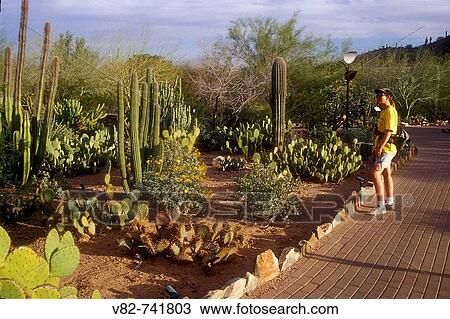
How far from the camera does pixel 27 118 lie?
6777 millimetres

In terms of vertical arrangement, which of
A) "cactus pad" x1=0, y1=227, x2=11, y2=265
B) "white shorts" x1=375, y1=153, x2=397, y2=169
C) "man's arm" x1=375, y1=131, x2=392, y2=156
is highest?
"man's arm" x1=375, y1=131, x2=392, y2=156

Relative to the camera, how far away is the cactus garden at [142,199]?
3.91 metres

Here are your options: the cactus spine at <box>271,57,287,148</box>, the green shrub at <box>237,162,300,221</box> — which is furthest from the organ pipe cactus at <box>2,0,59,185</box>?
the cactus spine at <box>271,57,287,148</box>

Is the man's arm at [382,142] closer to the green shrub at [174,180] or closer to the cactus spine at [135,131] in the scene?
the green shrub at [174,180]

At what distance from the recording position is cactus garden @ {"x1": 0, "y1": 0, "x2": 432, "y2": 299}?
154 inches

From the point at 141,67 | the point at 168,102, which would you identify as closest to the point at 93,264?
the point at 168,102

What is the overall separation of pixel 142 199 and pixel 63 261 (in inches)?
120

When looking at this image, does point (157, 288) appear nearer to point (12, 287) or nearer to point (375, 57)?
point (12, 287)

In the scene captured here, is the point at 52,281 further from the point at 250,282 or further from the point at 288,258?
the point at 288,258

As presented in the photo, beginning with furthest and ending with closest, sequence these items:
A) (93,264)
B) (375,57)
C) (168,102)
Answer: (375,57) < (168,102) < (93,264)

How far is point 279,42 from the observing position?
63.1 ft

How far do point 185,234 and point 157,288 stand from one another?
29.8 inches

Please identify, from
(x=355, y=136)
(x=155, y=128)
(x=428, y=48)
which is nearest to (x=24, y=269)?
(x=155, y=128)

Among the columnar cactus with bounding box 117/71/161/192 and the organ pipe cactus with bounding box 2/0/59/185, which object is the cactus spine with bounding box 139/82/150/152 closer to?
the columnar cactus with bounding box 117/71/161/192
